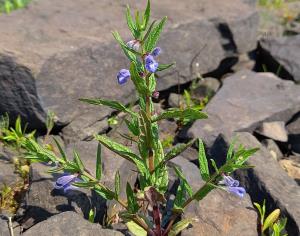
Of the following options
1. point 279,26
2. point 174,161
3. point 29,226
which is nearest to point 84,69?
point 174,161

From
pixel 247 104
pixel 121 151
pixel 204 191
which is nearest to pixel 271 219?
pixel 204 191

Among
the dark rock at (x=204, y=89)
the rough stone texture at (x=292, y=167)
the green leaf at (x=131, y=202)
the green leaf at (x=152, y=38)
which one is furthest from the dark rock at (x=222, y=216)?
the dark rock at (x=204, y=89)

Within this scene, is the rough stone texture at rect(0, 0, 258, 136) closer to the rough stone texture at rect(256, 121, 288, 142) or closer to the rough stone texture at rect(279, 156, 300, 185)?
the rough stone texture at rect(256, 121, 288, 142)

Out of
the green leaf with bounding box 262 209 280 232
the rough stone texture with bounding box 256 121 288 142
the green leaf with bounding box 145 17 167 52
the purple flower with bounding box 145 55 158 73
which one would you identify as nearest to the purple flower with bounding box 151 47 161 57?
the green leaf with bounding box 145 17 167 52

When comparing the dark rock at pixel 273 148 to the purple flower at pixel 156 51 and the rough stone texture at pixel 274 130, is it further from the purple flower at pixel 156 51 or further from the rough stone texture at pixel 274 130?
the purple flower at pixel 156 51

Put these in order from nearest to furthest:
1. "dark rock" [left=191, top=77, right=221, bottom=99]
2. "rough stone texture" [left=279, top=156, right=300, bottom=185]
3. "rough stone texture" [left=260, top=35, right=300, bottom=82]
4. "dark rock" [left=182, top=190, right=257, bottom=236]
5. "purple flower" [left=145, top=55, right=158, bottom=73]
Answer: "purple flower" [left=145, top=55, right=158, bottom=73] < "dark rock" [left=182, top=190, right=257, bottom=236] < "rough stone texture" [left=279, top=156, right=300, bottom=185] < "dark rock" [left=191, top=77, right=221, bottom=99] < "rough stone texture" [left=260, top=35, right=300, bottom=82]

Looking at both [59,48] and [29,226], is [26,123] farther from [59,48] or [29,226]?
[29,226]

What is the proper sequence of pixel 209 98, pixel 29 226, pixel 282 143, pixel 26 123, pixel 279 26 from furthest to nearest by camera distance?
pixel 279 26, pixel 209 98, pixel 282 143, pixel 26 123, pixel 29 226
